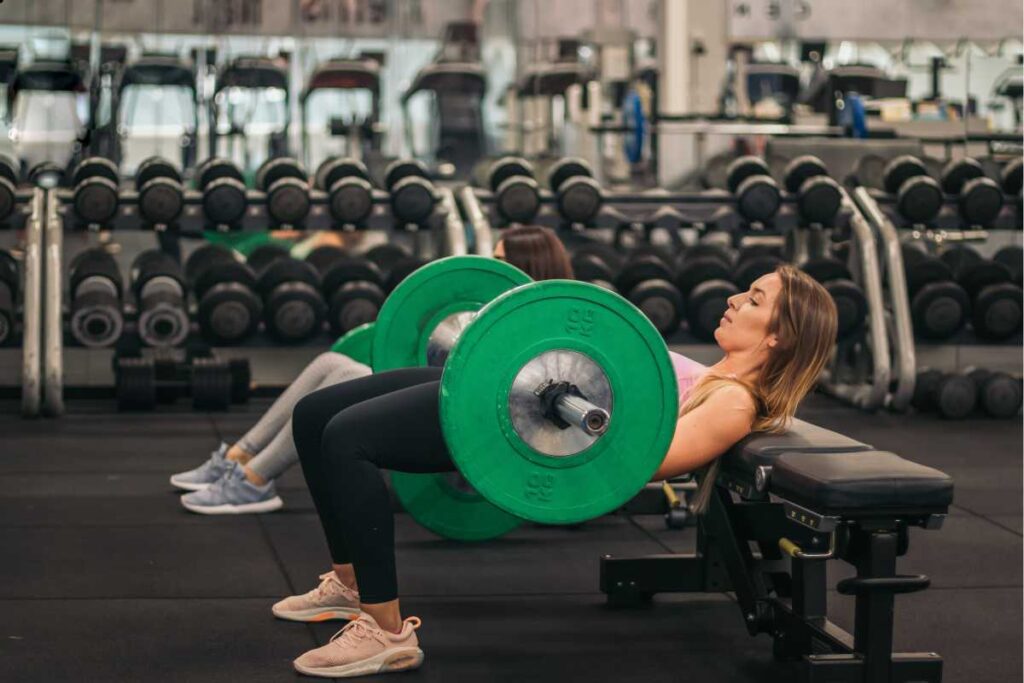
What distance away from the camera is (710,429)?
7.40 ft

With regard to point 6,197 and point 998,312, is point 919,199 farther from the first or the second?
point 6,197

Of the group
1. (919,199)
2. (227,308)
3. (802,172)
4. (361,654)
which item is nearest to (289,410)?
(361,654)

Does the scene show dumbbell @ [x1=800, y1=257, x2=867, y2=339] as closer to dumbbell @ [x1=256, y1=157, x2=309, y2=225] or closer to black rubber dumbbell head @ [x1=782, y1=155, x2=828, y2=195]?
black rubber dumbbell head @ [x1=782, y1=155, x2=828, y2=195]

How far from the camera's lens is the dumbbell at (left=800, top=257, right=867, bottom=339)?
552 cm

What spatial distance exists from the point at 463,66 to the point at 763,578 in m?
6.44

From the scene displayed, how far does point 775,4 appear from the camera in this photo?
1172 cm

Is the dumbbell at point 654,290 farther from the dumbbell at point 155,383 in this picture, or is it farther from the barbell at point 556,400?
the barbell at point 556,400

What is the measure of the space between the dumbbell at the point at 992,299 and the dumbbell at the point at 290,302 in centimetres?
272

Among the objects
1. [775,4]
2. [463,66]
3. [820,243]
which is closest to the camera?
[820,243]

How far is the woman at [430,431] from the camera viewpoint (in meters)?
2.19

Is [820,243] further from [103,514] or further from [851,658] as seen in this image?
[851,658]

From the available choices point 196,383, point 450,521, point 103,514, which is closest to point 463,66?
point 196,383

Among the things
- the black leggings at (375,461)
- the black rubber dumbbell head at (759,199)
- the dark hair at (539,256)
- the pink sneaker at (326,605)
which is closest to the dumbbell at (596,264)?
the black rubber dumbbell head at (759,199)

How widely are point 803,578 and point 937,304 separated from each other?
147 inches
